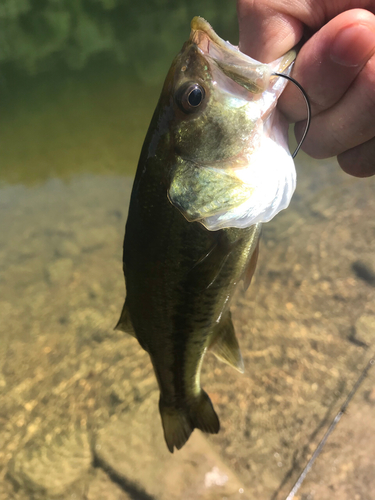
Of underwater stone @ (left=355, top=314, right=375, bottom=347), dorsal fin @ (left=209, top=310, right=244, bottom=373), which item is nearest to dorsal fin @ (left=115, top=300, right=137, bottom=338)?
dorsal fin @ (left=209, top=310, right=244, bottom=373)

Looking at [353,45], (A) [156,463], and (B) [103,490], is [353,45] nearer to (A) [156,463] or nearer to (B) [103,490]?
(A) [156,463]

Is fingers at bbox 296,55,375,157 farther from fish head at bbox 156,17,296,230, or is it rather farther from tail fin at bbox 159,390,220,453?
tail fin at bbox 159,390,220,453

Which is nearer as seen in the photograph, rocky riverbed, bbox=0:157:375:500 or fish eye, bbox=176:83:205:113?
fish eye, bbox=176:83:205:113

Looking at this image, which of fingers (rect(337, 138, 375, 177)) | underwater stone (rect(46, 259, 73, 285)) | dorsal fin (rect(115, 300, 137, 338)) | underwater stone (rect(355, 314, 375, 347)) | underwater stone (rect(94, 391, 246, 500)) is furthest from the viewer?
underwater stone (rect(46, 259, 73, 285))

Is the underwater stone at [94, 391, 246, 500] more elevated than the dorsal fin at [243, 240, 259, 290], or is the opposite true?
the dorsal fin at [243, 240, 259, 290]

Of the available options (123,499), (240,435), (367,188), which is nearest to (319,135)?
(240,435)

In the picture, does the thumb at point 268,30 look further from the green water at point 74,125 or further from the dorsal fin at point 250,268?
the green water at point 74,125

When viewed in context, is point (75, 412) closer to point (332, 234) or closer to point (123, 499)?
point (123, 499)
